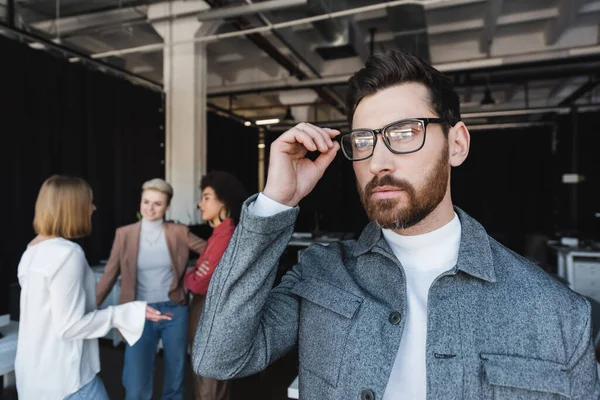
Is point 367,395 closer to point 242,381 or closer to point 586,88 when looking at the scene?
point 242,381

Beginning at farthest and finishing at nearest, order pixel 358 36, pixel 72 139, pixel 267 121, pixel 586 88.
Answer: pixel 267 121
pixel 586 88
pixel 358 36
pixel 72 139

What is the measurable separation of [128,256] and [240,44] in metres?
5.30

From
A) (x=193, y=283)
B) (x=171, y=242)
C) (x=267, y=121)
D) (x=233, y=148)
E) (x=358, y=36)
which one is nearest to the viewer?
→ (x=193, y=283)

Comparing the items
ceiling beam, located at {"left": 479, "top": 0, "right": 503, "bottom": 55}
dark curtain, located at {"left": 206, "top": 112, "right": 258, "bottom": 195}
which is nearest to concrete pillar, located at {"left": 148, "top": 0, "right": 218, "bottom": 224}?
dark curtain, located at {"left": 206, "top": 112, "right": 258, "bottom": 195}

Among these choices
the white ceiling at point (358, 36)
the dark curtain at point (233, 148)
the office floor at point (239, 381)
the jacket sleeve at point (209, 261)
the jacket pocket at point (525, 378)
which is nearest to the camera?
the jacket pocket at point (525, 378)

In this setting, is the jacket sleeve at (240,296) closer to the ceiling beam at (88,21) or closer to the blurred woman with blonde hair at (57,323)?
the blurred woman with blonde hair at (57,323)

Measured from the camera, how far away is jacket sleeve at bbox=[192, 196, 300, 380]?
84cm

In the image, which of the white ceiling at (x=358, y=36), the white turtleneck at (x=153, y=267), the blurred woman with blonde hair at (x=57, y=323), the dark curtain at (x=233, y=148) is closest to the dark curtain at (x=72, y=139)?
the white ceiling at (x=358, y=36)

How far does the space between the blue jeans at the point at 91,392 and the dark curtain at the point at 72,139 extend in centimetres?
259

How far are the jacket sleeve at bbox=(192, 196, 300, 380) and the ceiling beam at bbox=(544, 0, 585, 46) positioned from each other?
5.80 m

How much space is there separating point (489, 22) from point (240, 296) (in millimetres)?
5985

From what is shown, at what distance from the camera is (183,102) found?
18.0 ft

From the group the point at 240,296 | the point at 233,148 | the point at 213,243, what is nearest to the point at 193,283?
the point at 213,243

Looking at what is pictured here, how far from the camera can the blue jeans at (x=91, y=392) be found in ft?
5.66
